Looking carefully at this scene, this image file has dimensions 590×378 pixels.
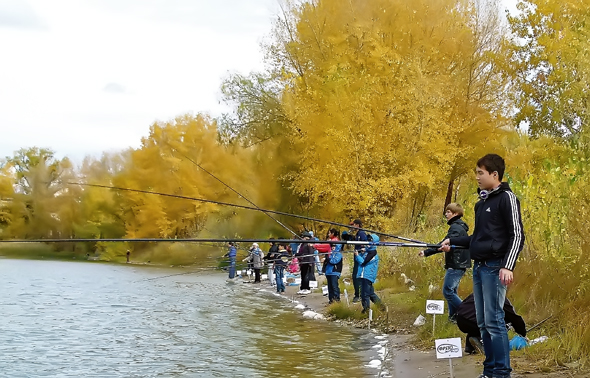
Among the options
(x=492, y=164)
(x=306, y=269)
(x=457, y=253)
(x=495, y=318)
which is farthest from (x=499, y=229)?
(x=306, y=269)

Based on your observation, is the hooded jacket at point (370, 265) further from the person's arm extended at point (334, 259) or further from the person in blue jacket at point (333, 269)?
the person's arm extended at point (334, 259)

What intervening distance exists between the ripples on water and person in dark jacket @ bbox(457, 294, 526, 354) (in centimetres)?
133

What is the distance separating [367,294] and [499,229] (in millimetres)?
6718

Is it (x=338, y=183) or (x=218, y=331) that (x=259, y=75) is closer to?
(x=338, y=183)

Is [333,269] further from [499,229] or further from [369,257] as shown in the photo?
[499,229]

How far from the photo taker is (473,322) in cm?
749

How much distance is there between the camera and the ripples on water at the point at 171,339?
898 centimetres

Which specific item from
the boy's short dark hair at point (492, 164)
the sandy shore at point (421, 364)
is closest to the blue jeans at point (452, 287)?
the sandy shore at point (421, 364)

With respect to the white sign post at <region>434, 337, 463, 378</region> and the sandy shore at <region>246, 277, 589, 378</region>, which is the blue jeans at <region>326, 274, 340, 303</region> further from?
the white sign post at <region>434, 337, 463, 378</region>

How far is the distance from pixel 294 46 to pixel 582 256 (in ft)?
65.7

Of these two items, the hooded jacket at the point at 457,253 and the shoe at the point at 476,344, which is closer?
the shoe at the point at 476,344

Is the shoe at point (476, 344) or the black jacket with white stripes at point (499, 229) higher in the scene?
the black jacket with white stripes at point (499, 229)

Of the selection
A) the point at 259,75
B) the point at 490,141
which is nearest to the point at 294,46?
the point at 259,75

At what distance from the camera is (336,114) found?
22.4 metres
